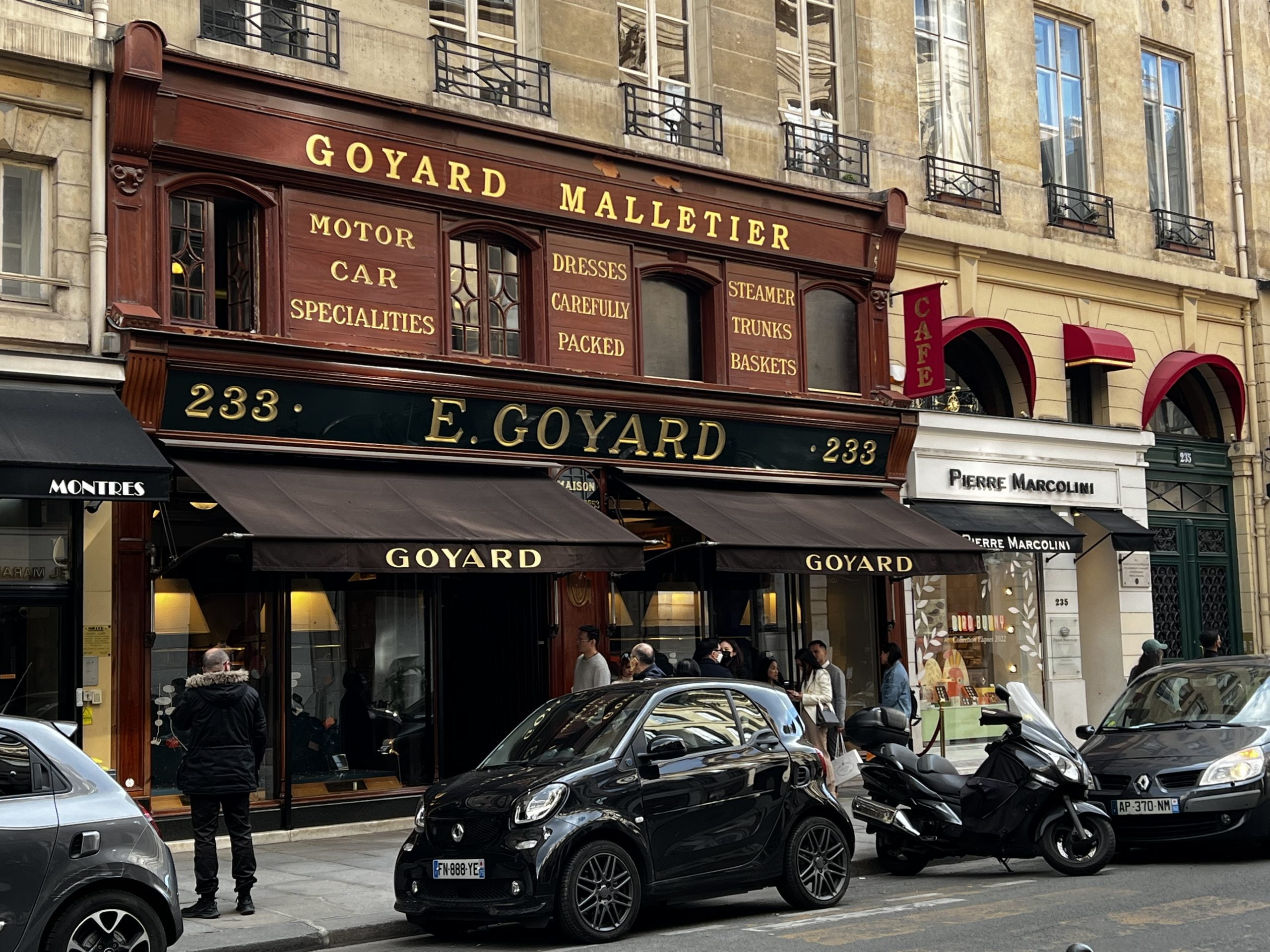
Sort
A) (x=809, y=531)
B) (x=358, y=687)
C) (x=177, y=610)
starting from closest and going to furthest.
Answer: (x=177, y=610)
(x=358, y=687)
(x=809, y=531)

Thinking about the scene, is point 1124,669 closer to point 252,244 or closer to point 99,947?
point 252,244

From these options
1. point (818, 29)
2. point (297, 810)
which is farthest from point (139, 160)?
point (818, 29)

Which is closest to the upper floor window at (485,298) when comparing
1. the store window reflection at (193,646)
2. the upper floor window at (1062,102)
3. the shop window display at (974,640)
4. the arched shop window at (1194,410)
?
the store window reflection at (193,646)

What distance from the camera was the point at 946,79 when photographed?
71.1 ft

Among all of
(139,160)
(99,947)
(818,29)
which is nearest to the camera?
(99,947)

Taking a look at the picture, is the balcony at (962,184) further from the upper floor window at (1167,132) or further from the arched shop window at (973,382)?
the upper floor window at (1167,132)

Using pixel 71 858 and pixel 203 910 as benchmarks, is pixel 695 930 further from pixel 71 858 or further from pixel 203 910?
pixel 71 858

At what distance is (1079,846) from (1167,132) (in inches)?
650

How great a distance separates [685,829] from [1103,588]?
1433 centimetres

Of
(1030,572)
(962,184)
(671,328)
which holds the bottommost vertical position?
(1030,572)

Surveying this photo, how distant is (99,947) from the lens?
317 inches

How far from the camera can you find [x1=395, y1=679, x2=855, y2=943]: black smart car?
9.47m

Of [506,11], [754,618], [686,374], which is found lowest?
[754,618]

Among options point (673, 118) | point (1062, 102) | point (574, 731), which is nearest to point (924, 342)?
point (673, 118)
